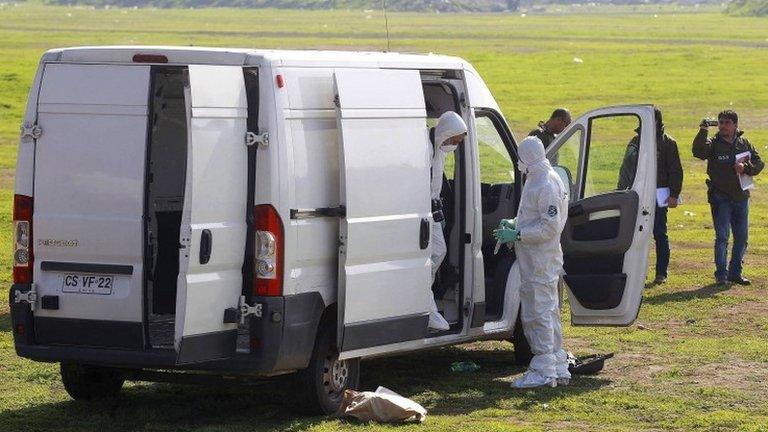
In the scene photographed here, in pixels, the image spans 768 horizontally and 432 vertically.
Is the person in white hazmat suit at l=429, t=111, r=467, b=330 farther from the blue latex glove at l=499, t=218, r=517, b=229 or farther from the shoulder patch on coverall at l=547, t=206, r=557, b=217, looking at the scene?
the shoulder patch on coverall at l=547, t=206, r=557, b=217

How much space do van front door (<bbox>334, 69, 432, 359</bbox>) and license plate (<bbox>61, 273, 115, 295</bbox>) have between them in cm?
145

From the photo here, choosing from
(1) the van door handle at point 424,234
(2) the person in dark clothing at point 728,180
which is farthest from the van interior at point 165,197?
(2) the person in dark clothing at point 728,180

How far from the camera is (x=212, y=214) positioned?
9.27 m

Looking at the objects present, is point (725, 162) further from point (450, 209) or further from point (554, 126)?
point (450, 209)

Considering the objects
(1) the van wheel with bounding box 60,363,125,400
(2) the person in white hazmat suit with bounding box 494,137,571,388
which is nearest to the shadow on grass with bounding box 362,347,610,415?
(2) the person in white hazmat suit with bounding box 494,137,571,388

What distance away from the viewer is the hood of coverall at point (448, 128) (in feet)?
36.6

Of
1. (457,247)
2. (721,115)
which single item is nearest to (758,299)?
(721,115)

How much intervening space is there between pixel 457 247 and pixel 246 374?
2585mm

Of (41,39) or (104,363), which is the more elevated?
(41,39)

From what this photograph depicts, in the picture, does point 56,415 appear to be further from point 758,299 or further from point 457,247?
point 758,299

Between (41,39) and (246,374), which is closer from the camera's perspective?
(246,374)

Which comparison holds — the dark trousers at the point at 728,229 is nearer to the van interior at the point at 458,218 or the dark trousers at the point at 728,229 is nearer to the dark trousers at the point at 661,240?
the dark trousers at the point at 661,240

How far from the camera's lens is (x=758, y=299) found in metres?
16.8

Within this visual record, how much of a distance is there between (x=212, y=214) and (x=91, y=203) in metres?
0.77
